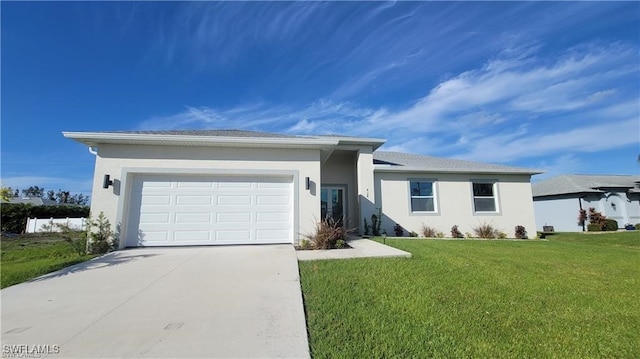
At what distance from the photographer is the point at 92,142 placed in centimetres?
852

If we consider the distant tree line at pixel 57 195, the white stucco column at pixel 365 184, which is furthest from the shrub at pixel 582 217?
the distant tree line at pixel 57 195

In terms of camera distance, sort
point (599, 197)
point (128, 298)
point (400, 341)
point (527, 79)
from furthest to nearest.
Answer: point (599, 197), point (527, 79), point (128, 298), point (400, 341)

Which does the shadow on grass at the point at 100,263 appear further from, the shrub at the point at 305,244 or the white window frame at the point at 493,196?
the white window frame at the point at 493,196

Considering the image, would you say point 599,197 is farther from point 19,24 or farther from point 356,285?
point 19,24

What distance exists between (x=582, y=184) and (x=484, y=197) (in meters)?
13.9

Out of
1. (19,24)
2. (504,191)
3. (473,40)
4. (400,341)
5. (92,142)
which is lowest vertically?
(400,341)

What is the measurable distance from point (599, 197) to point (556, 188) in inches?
98.8

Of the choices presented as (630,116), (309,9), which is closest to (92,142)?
(309,9)

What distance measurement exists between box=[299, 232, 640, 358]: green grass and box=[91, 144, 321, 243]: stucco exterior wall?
3147mm

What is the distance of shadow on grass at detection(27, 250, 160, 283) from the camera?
5816 mm

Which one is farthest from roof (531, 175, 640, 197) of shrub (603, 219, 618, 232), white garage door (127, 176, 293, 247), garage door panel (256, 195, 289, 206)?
white garage door (127, 176, 293, 247)

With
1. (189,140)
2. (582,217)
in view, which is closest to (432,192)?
(189,140)

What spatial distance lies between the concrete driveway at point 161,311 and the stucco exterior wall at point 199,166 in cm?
237

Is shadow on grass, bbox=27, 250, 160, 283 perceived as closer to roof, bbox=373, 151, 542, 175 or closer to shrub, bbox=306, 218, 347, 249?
shrub, bbox=306, 218, 347, 249
